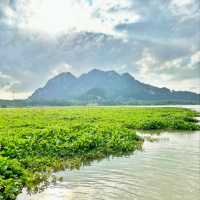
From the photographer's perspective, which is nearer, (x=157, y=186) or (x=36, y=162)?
(x=157, y=186)

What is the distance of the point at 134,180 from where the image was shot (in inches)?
522

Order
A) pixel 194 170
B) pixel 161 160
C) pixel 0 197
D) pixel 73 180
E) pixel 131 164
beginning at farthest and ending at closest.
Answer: pixel 161 160, pixel 131 164, pixel 194 170, pixel 73 180, pixel 0 197

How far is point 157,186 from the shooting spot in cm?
1241

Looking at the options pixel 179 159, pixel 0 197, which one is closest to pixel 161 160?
pixel 179 159

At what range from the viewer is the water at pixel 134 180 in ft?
36.8

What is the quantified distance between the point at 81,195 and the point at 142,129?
81.9 feet

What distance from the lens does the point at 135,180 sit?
43.5 feet

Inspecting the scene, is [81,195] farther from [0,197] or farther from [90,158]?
[90,158]

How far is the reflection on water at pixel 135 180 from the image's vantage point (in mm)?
11219

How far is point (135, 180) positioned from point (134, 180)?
4cm

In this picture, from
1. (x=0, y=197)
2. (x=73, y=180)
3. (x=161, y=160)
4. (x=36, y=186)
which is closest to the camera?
(x=0, y=197)

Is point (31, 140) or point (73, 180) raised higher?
point (31, 140)

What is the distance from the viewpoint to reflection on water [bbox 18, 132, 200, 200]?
1122 centimetres

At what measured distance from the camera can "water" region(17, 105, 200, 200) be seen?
11203 mm
